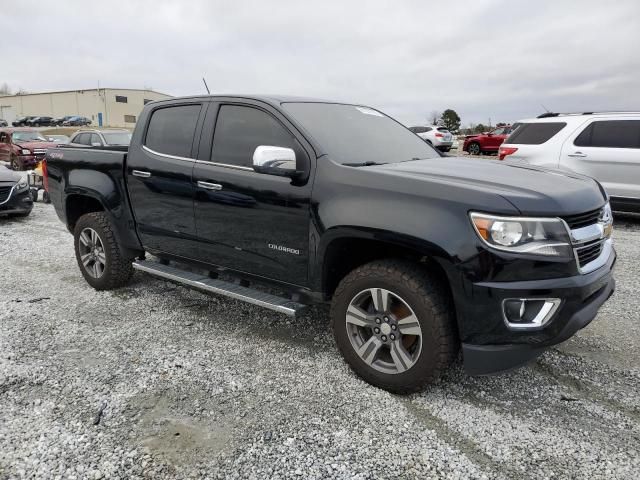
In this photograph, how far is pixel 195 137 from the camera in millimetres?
3887

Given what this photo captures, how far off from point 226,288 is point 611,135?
7129mm

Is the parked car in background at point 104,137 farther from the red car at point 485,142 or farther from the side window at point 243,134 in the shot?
the red car at point 485,142

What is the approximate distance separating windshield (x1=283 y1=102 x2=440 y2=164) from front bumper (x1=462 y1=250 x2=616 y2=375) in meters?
1.29

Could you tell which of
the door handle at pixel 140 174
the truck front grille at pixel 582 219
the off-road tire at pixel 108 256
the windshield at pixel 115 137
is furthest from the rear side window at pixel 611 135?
the windshield at pixel 115 137

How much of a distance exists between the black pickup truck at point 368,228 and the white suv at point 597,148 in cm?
493

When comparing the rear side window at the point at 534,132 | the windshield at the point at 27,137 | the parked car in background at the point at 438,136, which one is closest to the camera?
the rear side window at the point at 534,132

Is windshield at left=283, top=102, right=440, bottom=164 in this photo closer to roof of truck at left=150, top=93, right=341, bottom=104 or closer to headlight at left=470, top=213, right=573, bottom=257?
roof of truck at left=150, top=93, right=341, bottom=104

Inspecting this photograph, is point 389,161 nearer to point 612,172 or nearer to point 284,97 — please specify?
point 284,97

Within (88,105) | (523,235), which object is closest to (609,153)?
(523,235)

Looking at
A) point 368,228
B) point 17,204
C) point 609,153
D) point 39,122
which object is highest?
point 39,122

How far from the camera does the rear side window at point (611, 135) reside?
764cm

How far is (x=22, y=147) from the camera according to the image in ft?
58.3

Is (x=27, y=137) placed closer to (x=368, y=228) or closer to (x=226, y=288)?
(x=226, y=288)

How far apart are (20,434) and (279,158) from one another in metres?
2.14
